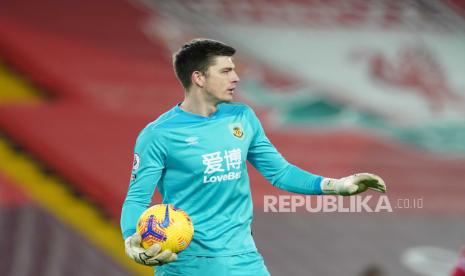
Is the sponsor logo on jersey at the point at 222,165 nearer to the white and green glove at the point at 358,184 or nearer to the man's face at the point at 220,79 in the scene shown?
the man's face at the point at 220,79

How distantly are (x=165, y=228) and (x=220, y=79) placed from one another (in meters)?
0.81

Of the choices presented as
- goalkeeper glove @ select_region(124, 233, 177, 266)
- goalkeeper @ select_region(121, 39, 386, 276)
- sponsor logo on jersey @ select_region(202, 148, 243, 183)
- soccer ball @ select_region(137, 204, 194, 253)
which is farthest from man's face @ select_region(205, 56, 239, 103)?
goalkeeper glove @ select_region(124, 233, 177, 266)

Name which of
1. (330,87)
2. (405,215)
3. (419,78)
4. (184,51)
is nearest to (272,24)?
(330,87)

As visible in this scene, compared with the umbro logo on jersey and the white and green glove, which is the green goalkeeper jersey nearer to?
the umbro logo on jersey

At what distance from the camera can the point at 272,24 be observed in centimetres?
1156

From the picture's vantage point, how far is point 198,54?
427cm

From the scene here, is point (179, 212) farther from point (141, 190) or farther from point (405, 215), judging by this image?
point (405, 215)

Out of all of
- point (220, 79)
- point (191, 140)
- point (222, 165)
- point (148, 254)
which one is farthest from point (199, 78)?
point (148, 254)

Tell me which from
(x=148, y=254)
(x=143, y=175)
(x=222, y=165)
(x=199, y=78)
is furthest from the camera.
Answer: (x=199, y=78)

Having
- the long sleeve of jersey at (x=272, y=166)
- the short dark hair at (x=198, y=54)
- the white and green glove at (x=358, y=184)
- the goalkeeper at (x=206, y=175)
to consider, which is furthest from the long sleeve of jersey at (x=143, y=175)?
the white and green glove at (x=358, y=184)

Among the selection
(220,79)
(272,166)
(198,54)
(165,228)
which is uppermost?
(198,54)

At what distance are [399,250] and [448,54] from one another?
3.77 metres

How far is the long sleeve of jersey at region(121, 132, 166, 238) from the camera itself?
13.2ft

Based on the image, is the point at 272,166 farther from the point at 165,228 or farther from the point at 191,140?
the point at 165,228
